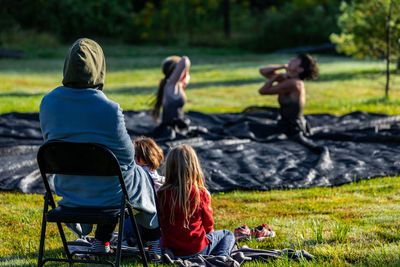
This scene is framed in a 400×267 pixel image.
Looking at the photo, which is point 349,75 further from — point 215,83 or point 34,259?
point 34,259

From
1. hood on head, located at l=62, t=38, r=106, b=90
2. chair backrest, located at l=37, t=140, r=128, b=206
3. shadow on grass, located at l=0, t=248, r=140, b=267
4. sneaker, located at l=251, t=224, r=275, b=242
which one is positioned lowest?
sneaker, located at l=251, t=224, r=275, b=242

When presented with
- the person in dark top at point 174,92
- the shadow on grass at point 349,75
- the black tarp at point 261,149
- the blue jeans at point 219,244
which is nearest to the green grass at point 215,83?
the shadow on grass at point 349,75

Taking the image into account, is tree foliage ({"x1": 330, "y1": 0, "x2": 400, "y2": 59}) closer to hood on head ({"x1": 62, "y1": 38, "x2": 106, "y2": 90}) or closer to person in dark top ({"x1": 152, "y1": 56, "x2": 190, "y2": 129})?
person in dark top ({"x1": 152, "y1": 56, "x2": 190, "y2": 129})

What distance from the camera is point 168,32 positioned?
32.8 metres

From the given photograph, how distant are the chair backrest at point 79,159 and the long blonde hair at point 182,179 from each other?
0.60 meters

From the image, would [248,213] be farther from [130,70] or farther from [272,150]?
[130,70]

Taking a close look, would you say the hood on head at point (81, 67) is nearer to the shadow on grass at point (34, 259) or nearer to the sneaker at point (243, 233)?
the shadow on grass at point (34, 259)

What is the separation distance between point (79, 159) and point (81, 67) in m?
0.61

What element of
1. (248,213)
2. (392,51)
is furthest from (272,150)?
(392,51)

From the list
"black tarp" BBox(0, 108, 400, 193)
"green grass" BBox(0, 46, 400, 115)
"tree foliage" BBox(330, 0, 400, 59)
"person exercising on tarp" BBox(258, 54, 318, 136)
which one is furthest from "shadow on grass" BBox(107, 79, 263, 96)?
"person exercising on tarp" BBox(258, 54, 318, 136)

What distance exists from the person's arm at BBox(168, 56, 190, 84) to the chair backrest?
5.07 m

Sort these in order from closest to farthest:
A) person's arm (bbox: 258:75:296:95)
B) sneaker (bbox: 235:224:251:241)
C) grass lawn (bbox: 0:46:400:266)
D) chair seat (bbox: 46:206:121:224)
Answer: chair seat (bbox: 46:206:121:224) < grass lawn (bbox: 0:46:400:266) < sneaker (bbox: 235:224:251:241) < person's arm (bbox: 258:75:296:95)

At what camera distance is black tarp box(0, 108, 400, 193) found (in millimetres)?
6332

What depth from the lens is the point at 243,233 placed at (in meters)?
4.35
